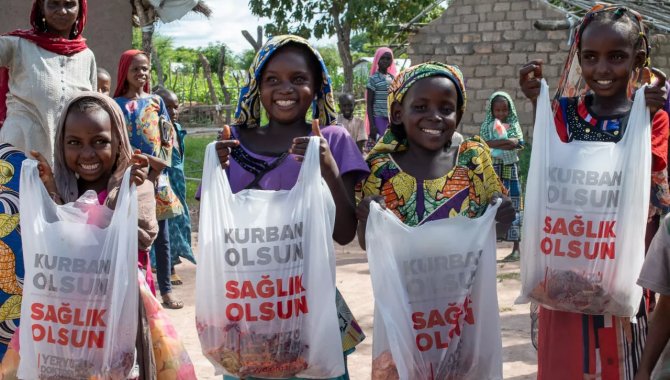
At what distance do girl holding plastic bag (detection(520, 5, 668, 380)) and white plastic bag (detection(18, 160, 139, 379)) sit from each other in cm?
121

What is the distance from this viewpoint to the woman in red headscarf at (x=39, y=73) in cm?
415

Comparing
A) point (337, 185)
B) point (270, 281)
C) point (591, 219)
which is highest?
point (337, 185)

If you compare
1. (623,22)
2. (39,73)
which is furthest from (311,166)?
(39,73)

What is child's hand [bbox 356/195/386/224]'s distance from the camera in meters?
2.46

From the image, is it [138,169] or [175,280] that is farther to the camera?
[175,280]

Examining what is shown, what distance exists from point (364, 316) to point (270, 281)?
339 centimetres

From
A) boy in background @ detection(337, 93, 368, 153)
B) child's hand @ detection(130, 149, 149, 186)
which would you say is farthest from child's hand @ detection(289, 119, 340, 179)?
boy in background @ detection(337, 93, 368, 153)

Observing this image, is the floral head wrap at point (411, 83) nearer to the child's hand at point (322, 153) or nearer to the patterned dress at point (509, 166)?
the child's hand at point (322, 153)

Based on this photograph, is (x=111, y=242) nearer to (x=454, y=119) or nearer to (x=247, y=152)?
(x=247, y=152)

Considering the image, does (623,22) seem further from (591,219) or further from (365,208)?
(365,208)

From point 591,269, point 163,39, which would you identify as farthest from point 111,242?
point 163,39

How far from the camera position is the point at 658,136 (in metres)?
2.79

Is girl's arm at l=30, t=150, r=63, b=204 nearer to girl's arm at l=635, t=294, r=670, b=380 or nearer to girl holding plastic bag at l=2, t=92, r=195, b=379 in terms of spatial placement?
girl holding plastic bag at l=2, t=92, r=195, b=379

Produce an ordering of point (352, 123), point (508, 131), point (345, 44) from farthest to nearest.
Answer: point (345, 44)
point (352, 123)
point (508, 131)
